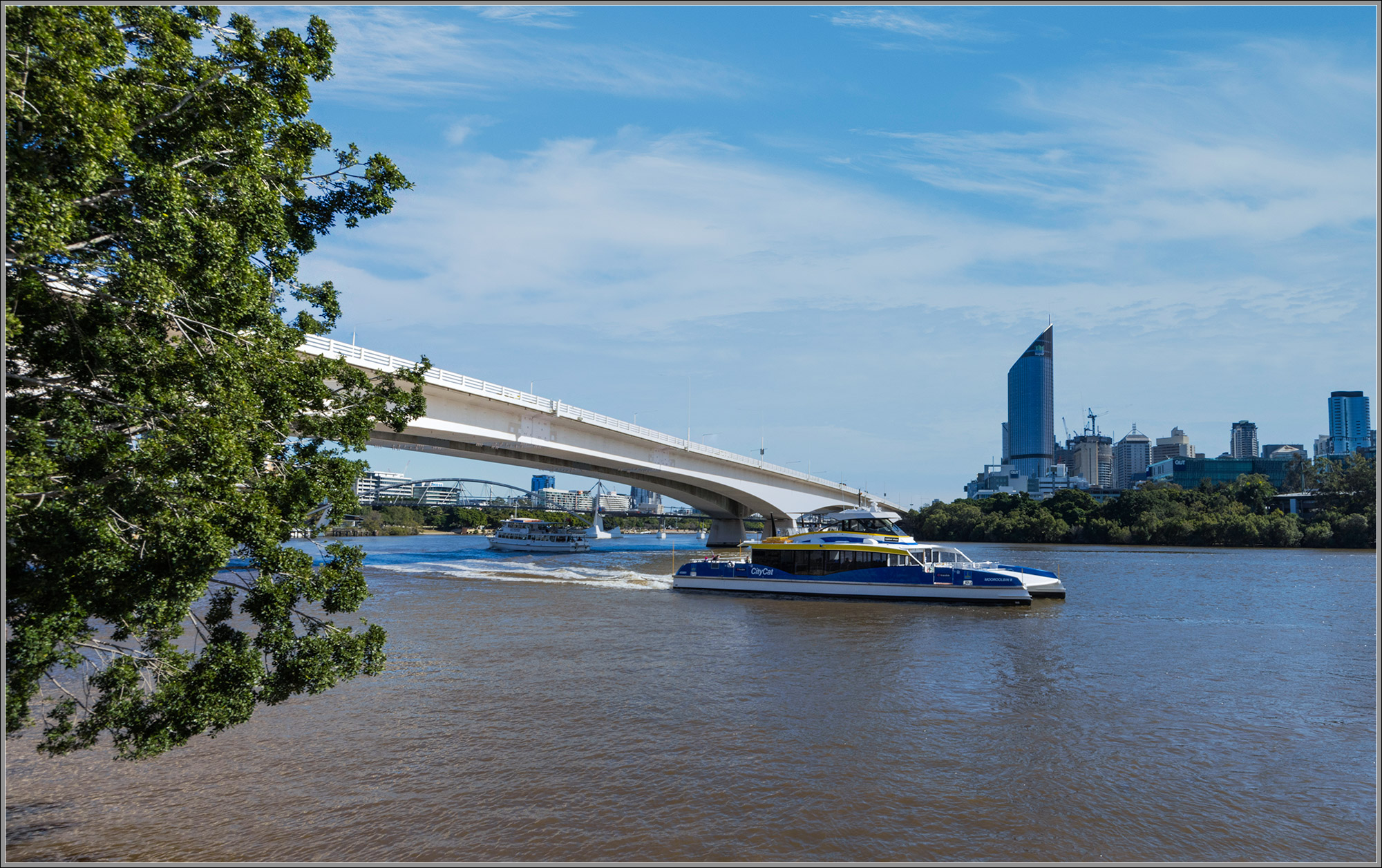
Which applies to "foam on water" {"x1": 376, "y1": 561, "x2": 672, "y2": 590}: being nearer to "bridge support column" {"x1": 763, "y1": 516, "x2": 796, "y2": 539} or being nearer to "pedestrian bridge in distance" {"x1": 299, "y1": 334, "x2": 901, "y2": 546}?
"pedestrian bridge in distance" {"x1": 299, "y1": 334, "x2": 901, "y2": 546}

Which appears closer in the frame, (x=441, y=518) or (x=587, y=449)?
Result: (x=587, y=449)

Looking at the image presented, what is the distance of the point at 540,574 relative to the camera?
4706 centimetres

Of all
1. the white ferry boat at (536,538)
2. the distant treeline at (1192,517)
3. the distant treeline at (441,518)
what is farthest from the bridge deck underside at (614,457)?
the distant treeline at (441,518)

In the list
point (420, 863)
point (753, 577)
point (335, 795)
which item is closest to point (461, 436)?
point (753, 577)

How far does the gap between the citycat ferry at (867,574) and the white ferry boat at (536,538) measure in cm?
3718

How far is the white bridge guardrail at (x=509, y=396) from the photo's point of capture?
2624cm

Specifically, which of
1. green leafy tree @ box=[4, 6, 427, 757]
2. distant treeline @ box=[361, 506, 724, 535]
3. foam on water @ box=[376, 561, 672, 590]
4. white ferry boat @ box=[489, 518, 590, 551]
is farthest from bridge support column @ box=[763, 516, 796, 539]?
green leafy tree @ box=[4, 6, 427, 757]

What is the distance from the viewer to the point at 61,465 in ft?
24.4

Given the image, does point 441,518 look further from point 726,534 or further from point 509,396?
point 509,396

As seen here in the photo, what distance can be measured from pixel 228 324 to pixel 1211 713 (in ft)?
55.0

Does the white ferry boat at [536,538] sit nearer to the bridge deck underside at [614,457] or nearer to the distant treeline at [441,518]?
the bridge deck underside at [614,457]

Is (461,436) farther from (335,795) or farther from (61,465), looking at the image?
(61,465)

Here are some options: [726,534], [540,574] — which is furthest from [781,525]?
[540,574]

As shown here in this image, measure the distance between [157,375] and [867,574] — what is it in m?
28.3
